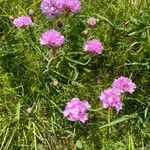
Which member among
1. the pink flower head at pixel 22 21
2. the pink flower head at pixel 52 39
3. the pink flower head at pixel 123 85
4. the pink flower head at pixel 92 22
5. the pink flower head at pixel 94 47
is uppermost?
the pink flower head at pixel 92 22

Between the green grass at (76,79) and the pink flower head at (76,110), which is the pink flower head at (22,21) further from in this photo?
the pink flower head at (76,110)

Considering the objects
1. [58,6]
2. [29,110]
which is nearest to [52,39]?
[58,6]

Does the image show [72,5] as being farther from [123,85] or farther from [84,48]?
[123,85]

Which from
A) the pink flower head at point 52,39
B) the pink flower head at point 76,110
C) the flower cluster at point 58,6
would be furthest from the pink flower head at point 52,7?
the pink flower head at point 76,110

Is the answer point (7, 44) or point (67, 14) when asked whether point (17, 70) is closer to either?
point (7, 44)

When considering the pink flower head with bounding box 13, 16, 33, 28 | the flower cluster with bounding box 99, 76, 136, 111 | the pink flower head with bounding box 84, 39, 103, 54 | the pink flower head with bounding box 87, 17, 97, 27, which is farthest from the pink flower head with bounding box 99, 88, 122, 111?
the pink flower head with bounding box 13, 16, 33, 28

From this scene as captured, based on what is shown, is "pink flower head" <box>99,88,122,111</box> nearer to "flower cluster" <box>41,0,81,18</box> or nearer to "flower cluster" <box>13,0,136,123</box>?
"flower cluster" <box>13,0,136,123</box>
